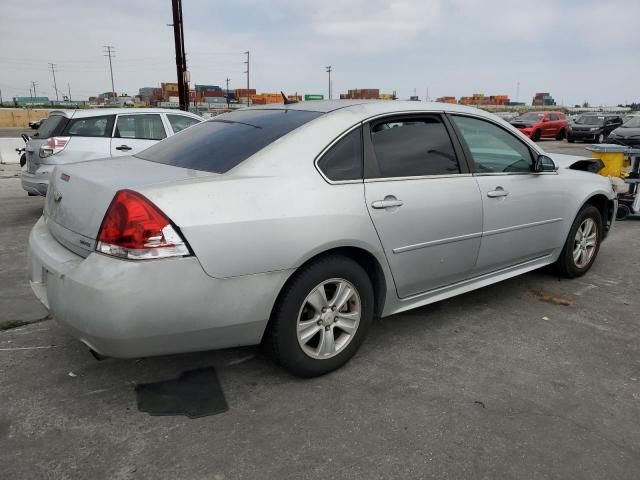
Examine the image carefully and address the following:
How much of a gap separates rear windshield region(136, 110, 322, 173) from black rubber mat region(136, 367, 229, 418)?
1162mm

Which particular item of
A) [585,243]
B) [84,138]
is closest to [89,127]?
[84,138]

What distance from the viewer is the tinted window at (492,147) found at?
3.58 m

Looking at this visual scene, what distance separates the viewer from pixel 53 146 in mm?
6945

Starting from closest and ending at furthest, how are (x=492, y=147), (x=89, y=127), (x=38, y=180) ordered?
(x=492, y=147), (x=38, y=180), (x=89, y=127)

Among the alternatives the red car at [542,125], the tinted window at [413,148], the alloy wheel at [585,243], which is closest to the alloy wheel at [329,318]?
the tinted window at [413,148]

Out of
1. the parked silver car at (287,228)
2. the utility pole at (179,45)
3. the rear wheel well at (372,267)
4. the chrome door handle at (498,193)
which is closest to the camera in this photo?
the parked silver car at (287,228)

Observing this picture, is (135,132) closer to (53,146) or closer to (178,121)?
(178,121)

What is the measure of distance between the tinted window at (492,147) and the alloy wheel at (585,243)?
1.02 metres

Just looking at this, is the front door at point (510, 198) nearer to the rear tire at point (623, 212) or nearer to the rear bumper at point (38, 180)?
the rear tire at point (623, 212)

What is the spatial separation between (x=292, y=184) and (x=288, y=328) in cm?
74

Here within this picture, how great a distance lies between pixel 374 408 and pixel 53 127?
6577 mm

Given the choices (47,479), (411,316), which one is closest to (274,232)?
(47,479)

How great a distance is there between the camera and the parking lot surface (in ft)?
7.13

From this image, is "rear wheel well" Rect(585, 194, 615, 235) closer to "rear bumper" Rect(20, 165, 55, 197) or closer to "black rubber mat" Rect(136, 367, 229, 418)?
"black rubber mat" Rect(136, 367, 229, 418)
